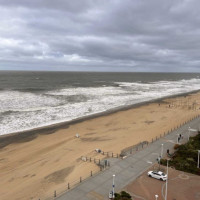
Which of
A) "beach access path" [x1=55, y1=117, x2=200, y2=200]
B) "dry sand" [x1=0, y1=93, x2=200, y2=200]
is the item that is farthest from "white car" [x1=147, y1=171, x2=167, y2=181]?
"dry sand" [x1=0, y1=93, x2=200, y2=200]

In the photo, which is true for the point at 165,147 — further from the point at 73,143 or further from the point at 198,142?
the point at 73,143

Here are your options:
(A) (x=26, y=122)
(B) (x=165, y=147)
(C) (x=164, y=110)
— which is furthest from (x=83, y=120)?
(C) (x=164, y=110)

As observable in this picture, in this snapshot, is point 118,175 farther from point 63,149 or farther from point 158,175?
point 63,149

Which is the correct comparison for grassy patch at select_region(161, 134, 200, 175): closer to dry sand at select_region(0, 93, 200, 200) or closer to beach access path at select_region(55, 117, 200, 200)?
beach access path at select_region(55, 117, 200, 200)

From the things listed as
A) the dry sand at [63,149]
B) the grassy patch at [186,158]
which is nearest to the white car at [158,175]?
the grassy patch at [186,158]

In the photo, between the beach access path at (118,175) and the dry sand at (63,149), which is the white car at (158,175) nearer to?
the beach access path at (118,175)

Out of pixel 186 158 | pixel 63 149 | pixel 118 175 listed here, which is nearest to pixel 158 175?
pixel 118 175
